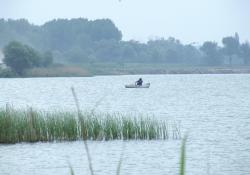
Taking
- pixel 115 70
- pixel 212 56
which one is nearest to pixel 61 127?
pixel 115 70

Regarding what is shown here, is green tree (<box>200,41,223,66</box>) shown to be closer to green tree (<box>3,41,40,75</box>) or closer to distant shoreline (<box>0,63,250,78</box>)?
distant shoreline (<box>0,63,250,78</box>)

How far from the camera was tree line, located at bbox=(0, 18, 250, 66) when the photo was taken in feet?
491

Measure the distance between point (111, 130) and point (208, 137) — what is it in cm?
733

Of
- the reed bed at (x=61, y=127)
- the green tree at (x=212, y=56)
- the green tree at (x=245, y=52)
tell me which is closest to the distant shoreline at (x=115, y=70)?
the green tree at (x=212, y=56)

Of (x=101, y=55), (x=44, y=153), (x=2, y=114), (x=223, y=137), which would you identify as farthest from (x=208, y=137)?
(x=101, y=55)

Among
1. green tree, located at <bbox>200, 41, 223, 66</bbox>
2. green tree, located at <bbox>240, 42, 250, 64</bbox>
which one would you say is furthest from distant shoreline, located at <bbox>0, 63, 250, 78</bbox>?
green tree, located at <bbox>240, 42, 250, 64</bbox>

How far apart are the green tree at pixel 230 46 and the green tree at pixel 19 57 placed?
7022 centimetres

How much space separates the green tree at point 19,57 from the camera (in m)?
107

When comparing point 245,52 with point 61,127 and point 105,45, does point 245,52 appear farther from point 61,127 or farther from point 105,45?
point 61,127

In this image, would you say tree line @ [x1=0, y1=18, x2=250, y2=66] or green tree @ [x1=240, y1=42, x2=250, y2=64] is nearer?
tree line @ [x1=0, y1=18, x2=250, y2=66]

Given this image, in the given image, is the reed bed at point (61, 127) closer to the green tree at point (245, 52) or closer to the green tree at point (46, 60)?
the green tree at point (46, 60)

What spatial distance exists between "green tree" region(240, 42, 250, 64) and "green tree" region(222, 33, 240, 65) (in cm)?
124

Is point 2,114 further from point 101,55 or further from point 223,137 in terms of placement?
point 101,55

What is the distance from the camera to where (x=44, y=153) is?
24781mm
